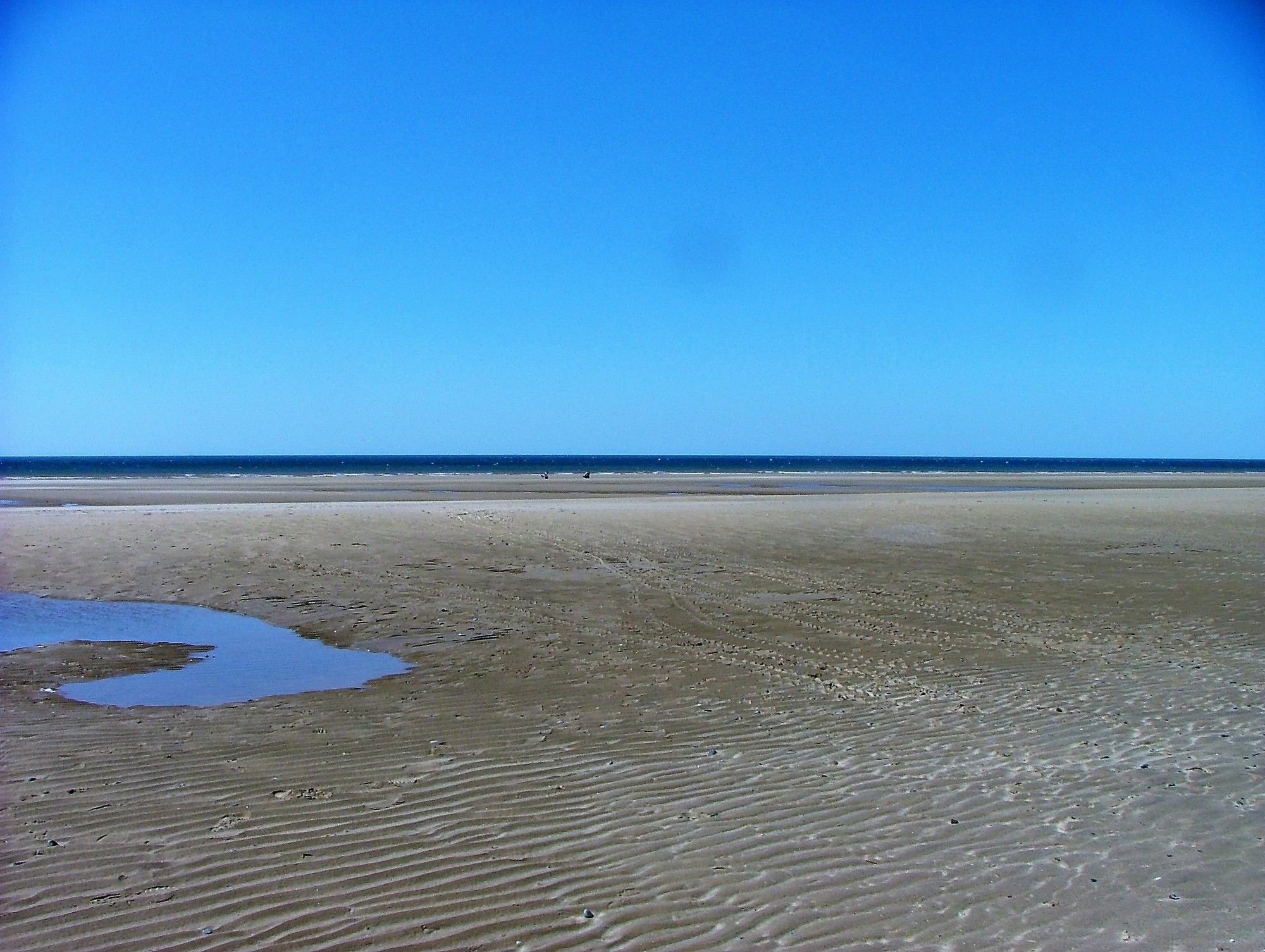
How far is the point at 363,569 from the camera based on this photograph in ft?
51.1

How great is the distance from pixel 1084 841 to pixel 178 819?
5274mm

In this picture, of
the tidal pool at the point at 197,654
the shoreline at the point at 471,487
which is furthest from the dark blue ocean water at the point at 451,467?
the tidal pool at the point at 197,654

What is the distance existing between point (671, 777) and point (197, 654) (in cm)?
631

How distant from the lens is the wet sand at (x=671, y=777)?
14.4 ft

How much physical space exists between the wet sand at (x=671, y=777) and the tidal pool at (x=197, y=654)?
0.41 meters

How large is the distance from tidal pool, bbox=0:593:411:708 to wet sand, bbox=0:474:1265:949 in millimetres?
412

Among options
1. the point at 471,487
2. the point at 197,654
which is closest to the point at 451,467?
the point at 471,487

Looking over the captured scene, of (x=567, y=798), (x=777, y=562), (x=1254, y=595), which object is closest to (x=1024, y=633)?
(x=1254, y=595)

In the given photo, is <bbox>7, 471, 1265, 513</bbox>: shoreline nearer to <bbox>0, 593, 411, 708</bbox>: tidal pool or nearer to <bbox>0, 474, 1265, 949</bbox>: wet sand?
<bbox>0, 593, 411, 708</bbox>: tidal pool

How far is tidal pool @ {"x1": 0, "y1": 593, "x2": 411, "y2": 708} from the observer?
8391 mm

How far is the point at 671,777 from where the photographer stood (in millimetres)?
6234

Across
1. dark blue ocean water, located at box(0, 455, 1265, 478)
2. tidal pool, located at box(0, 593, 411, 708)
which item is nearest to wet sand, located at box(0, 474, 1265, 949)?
tidal pool, located at box(0, 593, 411, 708)

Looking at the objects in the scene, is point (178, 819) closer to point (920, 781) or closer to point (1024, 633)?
point (920, 781)

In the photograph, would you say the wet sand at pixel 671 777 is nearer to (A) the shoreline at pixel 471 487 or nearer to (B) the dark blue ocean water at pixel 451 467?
(A) the shoreline at pixel 471 487
